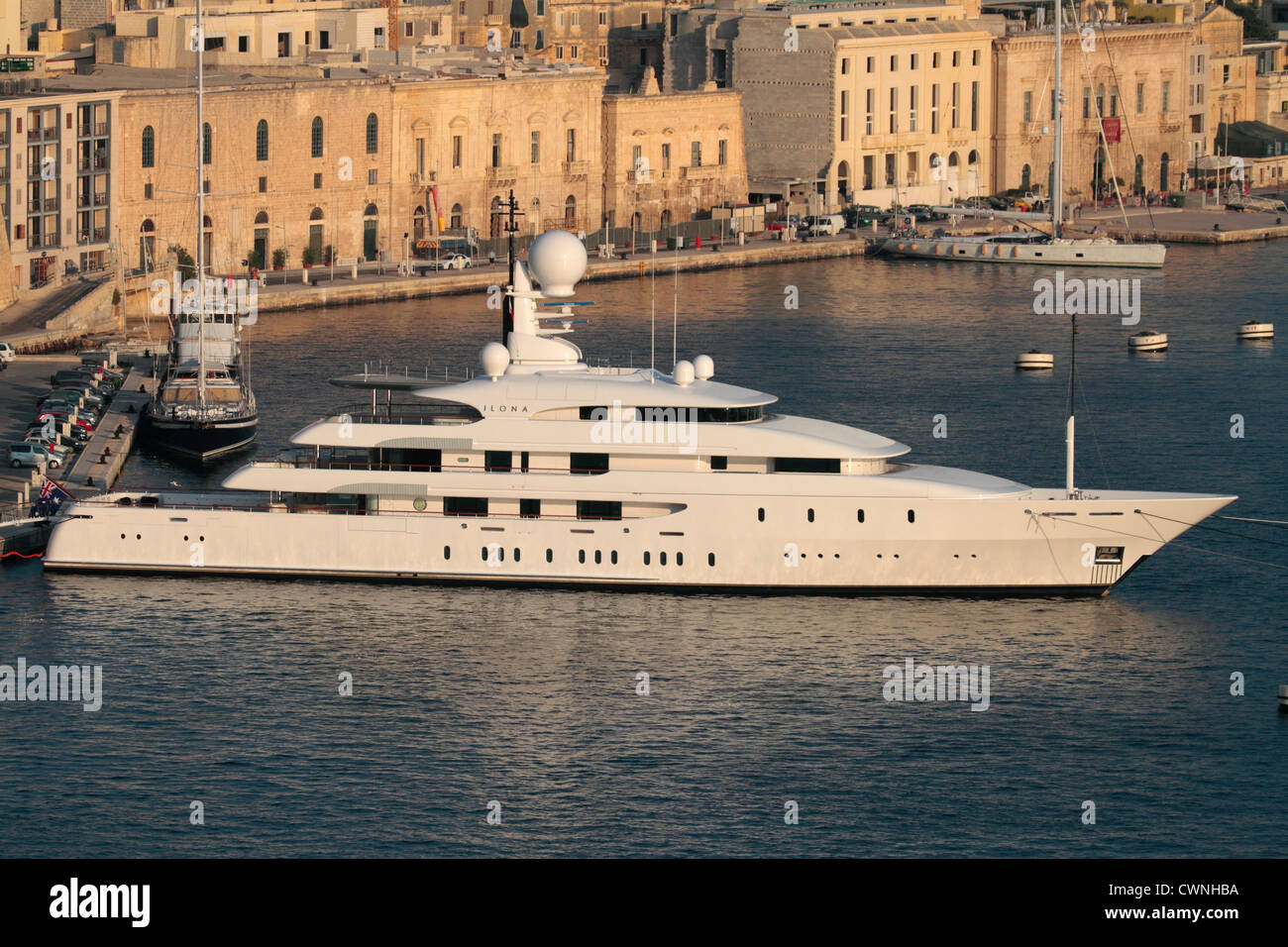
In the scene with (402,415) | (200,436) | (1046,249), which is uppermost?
(402,415)

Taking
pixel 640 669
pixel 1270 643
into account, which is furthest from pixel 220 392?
pixel 1270 643

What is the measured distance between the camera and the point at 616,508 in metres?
63.8

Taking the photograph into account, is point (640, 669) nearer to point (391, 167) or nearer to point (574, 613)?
point (574, 613)

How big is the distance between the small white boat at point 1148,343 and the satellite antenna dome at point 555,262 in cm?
4326

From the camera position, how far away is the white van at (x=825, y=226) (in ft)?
479

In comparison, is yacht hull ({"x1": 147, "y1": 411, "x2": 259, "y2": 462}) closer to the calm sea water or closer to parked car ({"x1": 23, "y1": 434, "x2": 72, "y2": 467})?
parked car ({"x1": 23, "y1": 434, "x2": 72, "y2": 467})

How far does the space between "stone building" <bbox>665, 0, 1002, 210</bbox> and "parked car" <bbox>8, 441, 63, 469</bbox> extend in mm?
80427

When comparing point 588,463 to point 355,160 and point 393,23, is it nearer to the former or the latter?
point 355,160

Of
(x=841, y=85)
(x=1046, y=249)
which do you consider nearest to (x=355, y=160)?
(x=841, y=85)

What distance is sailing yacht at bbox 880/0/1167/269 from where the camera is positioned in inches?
5482

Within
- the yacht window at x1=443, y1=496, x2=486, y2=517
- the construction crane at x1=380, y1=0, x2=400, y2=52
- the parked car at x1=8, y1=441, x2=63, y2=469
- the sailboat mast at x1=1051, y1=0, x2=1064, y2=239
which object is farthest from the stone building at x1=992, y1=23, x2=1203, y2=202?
the yacht window at x1=443, y1=496, x2=486, y2=517

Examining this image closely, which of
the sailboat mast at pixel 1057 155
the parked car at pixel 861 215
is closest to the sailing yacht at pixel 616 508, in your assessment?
the sailboat mast at pixel 1057 155

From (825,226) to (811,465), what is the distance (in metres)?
85.2
